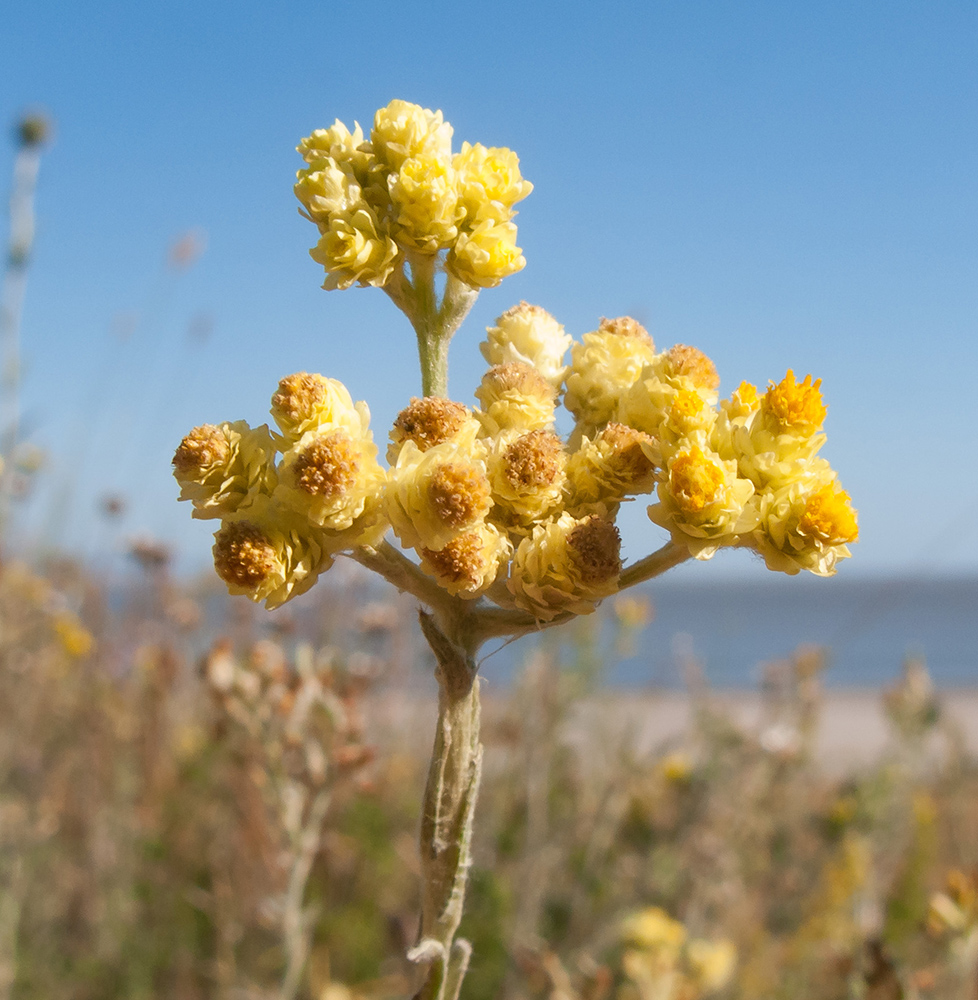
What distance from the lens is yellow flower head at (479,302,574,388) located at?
1204mm

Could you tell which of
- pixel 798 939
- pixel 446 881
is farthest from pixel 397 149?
pixel 798 939

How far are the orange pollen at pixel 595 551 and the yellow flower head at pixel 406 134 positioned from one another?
20.4 inches

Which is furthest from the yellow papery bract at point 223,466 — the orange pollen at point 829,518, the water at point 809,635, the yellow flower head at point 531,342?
the water at point 809,635

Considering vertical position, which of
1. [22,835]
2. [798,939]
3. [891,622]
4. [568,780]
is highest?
[891,622]

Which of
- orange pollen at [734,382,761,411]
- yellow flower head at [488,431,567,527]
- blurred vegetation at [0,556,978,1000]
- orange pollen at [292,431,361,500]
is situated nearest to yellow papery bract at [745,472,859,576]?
orange pollen at [734,382,761,411]

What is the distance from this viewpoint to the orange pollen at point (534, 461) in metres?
0.96

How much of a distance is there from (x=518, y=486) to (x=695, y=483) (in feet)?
0.61

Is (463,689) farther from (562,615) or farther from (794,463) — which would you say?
(794,463)

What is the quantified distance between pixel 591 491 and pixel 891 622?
46520mm

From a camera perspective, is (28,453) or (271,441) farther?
(28,453)

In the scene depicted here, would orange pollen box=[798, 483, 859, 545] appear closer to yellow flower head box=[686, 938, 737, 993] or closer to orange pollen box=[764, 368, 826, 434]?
orange pollen box=[764, 368, 826, 434]

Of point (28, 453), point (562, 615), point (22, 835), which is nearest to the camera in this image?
point (562, 615)

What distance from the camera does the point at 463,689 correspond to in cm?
100

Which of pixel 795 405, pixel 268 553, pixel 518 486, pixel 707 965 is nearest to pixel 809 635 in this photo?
pixel 707 965
